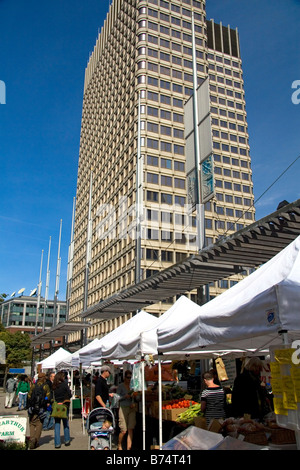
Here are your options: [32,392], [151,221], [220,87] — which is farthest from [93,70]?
[32,392]

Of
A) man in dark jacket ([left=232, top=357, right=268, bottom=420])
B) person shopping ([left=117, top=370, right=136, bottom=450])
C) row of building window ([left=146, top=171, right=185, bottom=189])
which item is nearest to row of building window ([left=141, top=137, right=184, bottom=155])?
row of building window ([left=146, top=171, right=185, bottom=189])

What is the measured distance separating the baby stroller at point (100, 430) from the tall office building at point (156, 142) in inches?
1566

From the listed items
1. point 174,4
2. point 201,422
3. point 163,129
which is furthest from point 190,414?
point 174,4

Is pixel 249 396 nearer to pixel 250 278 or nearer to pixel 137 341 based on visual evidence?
pixel 250 278

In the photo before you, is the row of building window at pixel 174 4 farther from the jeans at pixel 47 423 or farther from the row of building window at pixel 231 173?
the jeans at pixel 47 423

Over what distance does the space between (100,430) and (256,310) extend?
5.06m

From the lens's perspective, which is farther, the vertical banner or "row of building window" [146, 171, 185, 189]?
"row of building window" [146, 171, 185, 189]

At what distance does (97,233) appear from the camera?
7206 cm

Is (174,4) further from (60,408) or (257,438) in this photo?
(257,438)

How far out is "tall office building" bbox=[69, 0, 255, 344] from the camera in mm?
54938

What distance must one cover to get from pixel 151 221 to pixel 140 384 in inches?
1785

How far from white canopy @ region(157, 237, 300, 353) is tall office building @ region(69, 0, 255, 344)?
41.8 meters

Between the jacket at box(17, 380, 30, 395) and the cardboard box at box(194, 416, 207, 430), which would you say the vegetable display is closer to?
the cardboard box at box(194, 416, 207, 430)

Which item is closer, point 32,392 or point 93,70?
point 32,392
